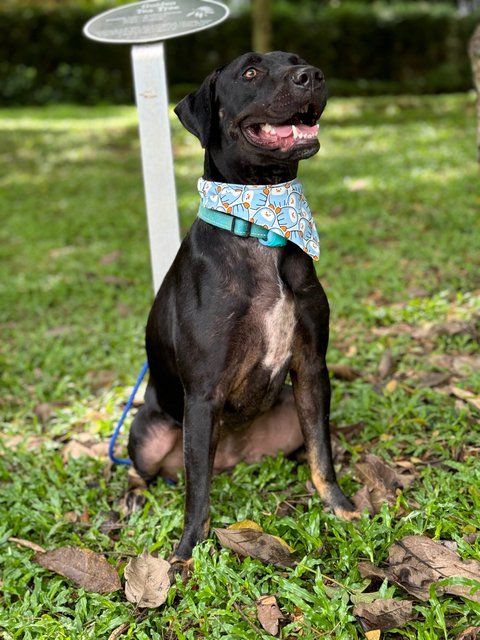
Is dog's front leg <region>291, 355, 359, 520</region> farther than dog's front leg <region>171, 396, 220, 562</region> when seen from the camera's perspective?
Yes

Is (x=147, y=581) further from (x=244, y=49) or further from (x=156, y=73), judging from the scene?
(x=244, y=49)

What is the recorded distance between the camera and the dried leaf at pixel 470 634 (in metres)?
2.45

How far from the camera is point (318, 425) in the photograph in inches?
135

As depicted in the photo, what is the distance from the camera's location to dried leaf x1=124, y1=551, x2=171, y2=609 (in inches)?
114

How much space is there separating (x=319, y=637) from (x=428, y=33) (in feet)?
63.9

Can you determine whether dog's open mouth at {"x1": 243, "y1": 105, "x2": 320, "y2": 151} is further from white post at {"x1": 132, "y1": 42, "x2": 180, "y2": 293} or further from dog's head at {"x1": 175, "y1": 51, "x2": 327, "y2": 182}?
white post at {"x1": 132, "y1": 42, "x2": 180, "y2": 293}

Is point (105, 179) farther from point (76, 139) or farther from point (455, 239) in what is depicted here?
point (455, 239)

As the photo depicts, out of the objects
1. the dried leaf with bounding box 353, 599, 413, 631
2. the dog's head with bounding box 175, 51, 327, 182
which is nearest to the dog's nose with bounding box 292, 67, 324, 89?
the dog's head with bounding box 175, 51, 327, 182

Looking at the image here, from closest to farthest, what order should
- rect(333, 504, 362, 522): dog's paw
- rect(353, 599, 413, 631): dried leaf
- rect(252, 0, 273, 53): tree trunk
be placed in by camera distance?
rect(353, 599, 413, 631): dried leaf → rect(333, 504, 362, 522): dog's paw → rect(252, 0, 273, 53): tree trunk

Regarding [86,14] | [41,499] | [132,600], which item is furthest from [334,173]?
[86,14]

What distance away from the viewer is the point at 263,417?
12.3 feet

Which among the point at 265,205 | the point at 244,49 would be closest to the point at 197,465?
the point at 265,205

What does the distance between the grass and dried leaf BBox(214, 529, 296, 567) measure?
49 mm

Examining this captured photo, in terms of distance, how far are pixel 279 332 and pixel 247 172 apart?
0.64 metres
